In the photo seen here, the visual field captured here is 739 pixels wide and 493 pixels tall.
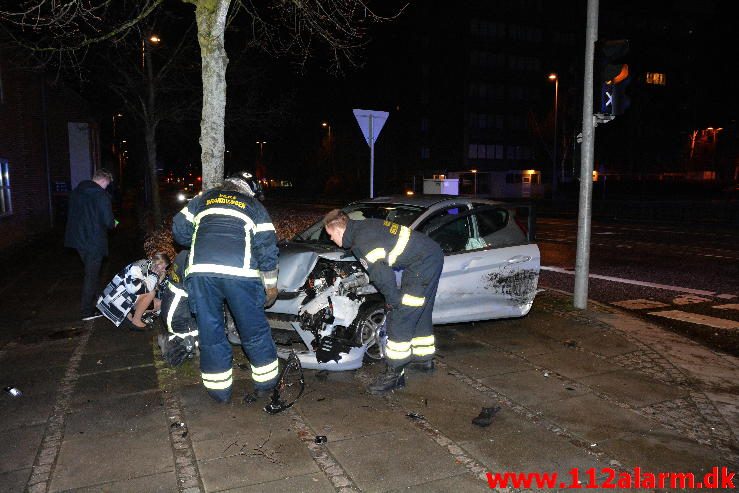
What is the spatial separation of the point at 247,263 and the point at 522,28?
209 feet

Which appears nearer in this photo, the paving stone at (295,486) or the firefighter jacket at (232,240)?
the paving stone at (295,486)

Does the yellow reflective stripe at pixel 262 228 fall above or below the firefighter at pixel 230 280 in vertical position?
above

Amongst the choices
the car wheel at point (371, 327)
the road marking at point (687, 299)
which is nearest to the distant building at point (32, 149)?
the car wheel at point (371, 327)

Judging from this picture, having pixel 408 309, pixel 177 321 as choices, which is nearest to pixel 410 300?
pixel 408 309

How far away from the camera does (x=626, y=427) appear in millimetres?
4180

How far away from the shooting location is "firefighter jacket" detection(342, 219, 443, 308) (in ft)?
15.1

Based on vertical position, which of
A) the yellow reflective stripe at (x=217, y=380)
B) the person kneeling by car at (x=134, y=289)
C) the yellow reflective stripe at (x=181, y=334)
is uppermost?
the person kneeling by car at (x=134, y=289)

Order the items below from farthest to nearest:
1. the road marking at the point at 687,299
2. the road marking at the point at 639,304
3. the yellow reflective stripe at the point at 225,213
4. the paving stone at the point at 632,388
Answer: the road marking at the point at 687,299, the road marking at the point at 639,304, the paving stone at the point at 632,388, the yellow reflective stripe at the point at 225,213

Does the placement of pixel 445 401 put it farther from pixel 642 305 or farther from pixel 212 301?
pixel 642 305

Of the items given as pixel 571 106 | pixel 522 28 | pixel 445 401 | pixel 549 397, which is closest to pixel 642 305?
pixel 571 106

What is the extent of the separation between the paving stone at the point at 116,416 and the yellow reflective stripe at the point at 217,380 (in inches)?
16.0

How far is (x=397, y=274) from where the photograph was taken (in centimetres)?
538

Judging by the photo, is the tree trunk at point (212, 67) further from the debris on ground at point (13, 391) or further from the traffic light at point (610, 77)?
the traffic light at point (610, 77)

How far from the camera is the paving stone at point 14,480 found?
3.33 m
